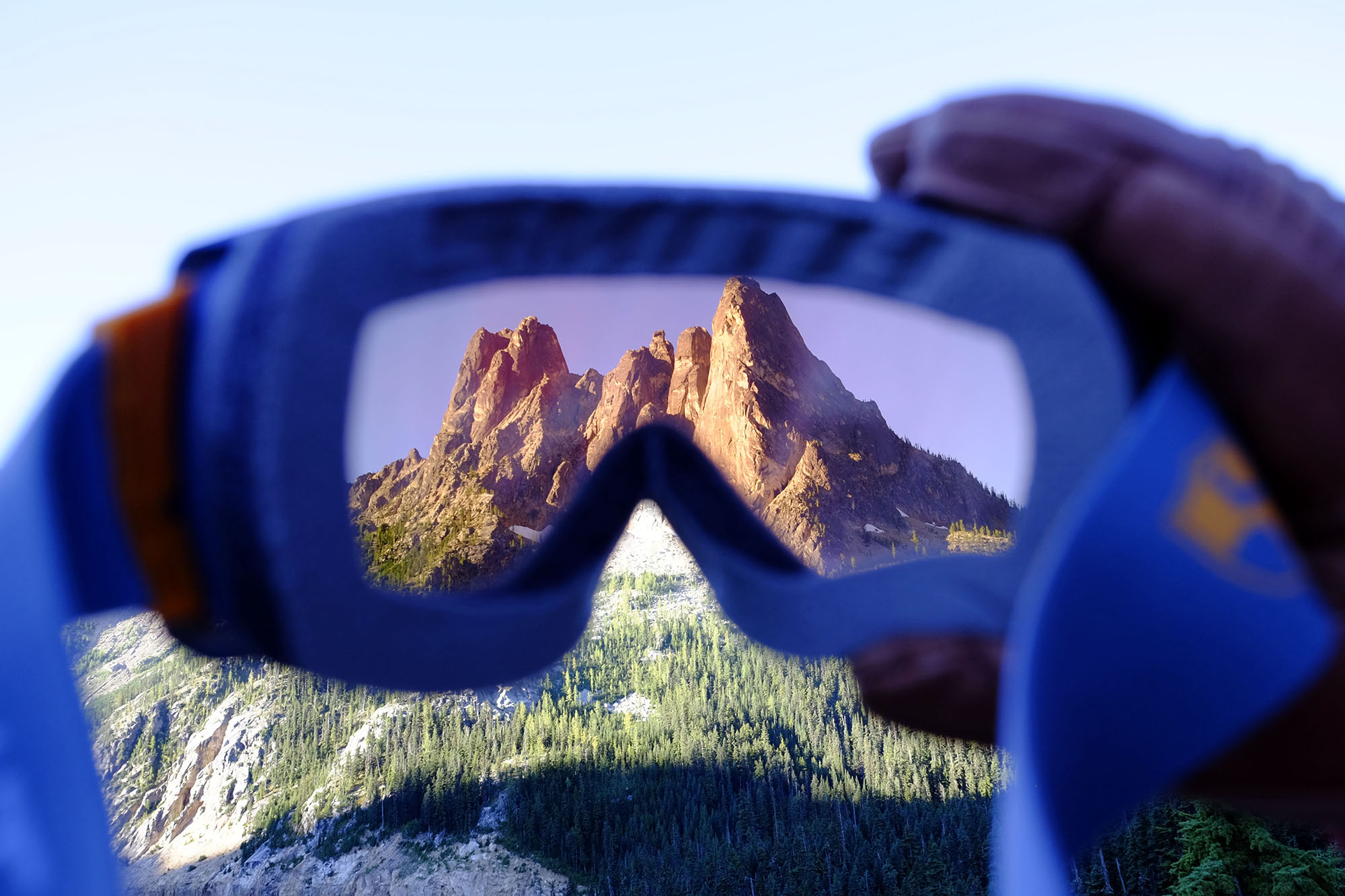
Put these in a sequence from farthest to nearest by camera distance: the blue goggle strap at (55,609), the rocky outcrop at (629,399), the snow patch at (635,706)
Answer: the snow patch at (635,706) → the rocky outcrop at (629,399) → the blue goggle strap at (55,609)

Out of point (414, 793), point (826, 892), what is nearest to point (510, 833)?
point (414, 793)

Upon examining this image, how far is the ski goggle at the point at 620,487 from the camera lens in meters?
0.44

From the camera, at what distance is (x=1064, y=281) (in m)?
0.54

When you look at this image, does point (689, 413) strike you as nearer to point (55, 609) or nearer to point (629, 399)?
point (629, 399)

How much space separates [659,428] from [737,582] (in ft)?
0.76

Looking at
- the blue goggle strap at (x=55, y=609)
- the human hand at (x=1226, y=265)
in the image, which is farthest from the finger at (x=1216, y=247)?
the blue goggle strap at (x=55, y=609)

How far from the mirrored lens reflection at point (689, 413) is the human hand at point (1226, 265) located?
0.12 metres

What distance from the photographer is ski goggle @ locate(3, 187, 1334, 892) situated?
0.44m

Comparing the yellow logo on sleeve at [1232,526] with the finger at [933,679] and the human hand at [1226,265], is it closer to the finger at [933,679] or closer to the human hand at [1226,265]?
the human hand at [1226,265]

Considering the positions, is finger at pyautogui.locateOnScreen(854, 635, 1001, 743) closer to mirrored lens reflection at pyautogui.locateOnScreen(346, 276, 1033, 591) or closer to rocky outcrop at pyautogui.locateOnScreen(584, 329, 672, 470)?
mirrored lens reflection at pyautogui.locateOnScreen(346, 276, 1033, 591)

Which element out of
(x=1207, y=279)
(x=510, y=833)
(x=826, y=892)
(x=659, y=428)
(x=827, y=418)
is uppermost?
(x=827, y=418)

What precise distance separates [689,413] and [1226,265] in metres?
1.17

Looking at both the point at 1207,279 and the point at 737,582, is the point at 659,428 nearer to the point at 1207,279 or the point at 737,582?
the point at 737,582

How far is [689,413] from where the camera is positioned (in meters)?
1.59
